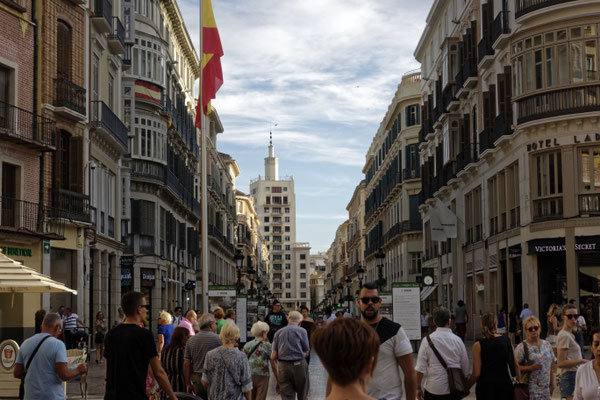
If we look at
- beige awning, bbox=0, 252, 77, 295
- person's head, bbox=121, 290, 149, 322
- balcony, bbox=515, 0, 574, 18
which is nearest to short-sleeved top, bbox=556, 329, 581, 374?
person's head, bbox=121, 290, 149, 322

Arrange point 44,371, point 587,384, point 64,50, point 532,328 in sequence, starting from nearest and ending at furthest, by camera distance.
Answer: point 587,384, point 44,371, point 532,328, point 64,50

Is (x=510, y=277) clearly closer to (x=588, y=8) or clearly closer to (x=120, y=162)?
(x=588, y=8)

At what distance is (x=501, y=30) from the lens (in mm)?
34875

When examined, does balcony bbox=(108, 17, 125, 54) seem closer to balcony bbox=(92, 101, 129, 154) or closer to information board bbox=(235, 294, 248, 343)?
balcony bbox=(92, 101, 129, 154)

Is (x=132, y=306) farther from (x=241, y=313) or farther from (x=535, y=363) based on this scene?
(x=241, y=313)

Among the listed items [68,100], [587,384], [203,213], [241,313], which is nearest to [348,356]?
[587,384]

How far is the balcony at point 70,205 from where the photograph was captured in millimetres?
29203

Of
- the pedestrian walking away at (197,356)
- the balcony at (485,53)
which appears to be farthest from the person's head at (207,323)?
the balcony at (485,53)

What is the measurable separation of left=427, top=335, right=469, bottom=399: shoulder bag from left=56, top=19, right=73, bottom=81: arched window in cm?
2203

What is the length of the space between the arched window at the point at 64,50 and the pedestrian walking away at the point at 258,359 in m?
17.6

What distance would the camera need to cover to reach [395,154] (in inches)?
2886

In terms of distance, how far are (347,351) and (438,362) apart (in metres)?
6.15

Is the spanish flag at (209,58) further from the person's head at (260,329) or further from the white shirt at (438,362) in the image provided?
the white shirt at (438,362)

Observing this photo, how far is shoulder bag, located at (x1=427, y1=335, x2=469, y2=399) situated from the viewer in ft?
33.7
